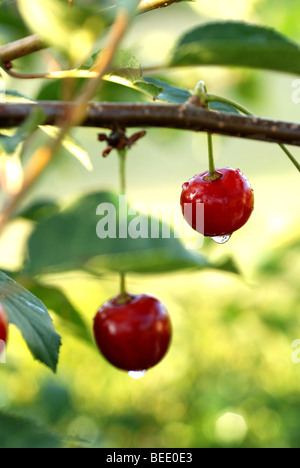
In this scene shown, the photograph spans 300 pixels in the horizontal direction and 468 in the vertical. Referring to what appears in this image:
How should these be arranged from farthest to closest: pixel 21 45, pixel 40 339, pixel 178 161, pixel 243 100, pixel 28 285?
pixel 178 161 → pixel 243 100 → pixel 28 285 → pixel 21 45 → pixel 40 339

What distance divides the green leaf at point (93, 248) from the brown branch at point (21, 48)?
23 centimetres

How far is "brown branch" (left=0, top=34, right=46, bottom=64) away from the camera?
0.69 metres

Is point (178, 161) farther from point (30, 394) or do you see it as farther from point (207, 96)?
point (207, 96)

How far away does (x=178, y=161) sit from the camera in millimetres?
8961

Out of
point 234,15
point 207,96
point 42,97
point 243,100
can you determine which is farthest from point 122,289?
point 243,100

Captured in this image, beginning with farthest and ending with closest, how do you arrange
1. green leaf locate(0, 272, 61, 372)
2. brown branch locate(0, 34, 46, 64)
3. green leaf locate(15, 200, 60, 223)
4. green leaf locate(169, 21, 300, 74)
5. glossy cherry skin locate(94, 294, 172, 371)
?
green leaf locate(15, 200, 60, 223) → glossy cherry skin locate(94, 294, 172, 371) → green leaf locate(169, 21, 300, 74) → brown branch locate(0, 34, 46, 64) → green leaf locate(0, 272, 61, 372)

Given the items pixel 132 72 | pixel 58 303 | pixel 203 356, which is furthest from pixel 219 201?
pixel 203 356

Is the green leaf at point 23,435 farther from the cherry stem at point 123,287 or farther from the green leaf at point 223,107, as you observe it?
the green leaf at point 223,107

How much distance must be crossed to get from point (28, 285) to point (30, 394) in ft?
4.73

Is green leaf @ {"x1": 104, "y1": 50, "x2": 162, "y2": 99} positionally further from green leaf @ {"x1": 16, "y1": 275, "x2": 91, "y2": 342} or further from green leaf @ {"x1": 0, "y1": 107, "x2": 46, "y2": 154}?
green leaf @ {"x1": 16, "y1": 275, "x2": 91, "y2": 342}

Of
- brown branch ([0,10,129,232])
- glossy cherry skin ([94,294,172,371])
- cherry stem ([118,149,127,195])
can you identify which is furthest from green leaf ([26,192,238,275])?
brown branch ([0,10,129,232])

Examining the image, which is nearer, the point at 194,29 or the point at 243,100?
the point at 194,29

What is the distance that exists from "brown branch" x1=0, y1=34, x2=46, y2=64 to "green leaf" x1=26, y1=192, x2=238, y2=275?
23 centimetres

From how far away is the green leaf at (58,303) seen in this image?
98 centimetres
